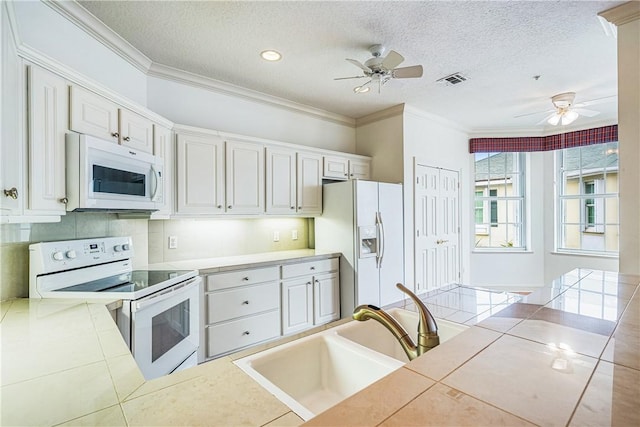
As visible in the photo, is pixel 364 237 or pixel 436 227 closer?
pixel 364 237

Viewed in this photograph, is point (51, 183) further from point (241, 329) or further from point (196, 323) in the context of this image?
point (241, 329)

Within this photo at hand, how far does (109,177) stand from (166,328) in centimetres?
102

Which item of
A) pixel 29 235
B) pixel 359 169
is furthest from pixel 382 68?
pixel 29 235

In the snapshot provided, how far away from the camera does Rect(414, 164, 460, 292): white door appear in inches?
162

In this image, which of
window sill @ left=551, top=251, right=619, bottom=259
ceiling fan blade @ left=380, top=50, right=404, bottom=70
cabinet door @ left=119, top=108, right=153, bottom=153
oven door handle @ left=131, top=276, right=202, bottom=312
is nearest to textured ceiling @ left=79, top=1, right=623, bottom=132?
ceiling fan blade @ left=380, top=50, right=404, bottom=70

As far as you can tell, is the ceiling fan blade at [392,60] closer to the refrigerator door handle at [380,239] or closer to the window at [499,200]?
the refrigerator door handle at [380,239]

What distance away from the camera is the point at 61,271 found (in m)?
1.85

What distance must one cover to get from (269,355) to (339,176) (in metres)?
3.07

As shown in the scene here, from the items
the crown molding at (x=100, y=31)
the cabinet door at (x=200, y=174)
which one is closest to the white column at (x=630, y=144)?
the cabinet door at (x=200, y=174)

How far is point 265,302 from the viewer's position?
290cm

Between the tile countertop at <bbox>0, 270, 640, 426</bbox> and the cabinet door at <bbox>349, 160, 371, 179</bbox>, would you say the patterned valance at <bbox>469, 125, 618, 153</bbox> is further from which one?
the tile countertop at <bbox>0, 270, 640, 426</bbox>

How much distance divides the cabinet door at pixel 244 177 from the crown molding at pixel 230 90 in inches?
25.6

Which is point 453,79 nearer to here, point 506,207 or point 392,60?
point 392,60

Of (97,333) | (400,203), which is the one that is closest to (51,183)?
(97,333)
